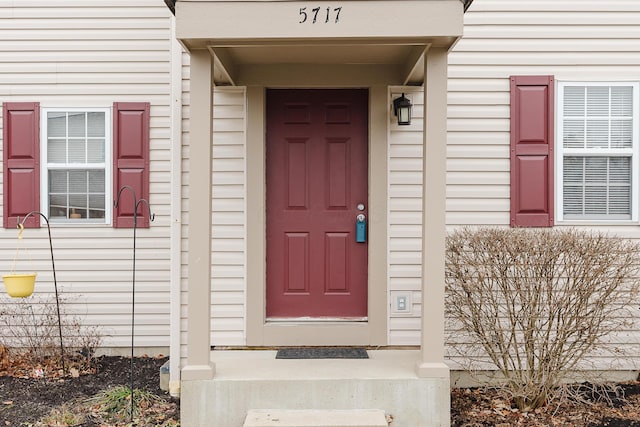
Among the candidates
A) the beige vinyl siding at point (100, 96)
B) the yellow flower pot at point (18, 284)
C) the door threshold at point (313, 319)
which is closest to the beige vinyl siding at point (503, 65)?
the door threshold at point (313, 319)

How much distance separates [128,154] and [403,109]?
8.53 feet

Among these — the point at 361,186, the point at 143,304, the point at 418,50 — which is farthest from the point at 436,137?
the point at 143,304

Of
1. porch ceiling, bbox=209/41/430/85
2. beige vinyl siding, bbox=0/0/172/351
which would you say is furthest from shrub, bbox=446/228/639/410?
beige vinyl siding, bbox=0/0/172/351

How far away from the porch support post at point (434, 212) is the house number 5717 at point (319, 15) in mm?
698

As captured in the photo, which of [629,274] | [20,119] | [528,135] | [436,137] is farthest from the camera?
[20,119]

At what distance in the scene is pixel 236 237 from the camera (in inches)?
191

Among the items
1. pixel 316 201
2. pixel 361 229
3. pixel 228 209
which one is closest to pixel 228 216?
pixel 228 209

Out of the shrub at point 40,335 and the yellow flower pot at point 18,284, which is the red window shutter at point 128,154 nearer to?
Answer: the shrub at point 40,335

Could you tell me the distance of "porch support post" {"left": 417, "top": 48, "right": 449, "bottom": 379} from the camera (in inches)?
151

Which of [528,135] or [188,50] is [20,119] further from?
[528,135]

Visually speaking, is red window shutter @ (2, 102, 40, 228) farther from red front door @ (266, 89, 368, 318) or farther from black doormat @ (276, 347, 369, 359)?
black doormat @ (276, 347, 369, 359)

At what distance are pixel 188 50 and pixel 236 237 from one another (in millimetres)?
1673

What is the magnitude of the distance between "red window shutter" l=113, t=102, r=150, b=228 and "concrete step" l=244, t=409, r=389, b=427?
242 cm

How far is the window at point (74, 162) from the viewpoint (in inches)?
207
